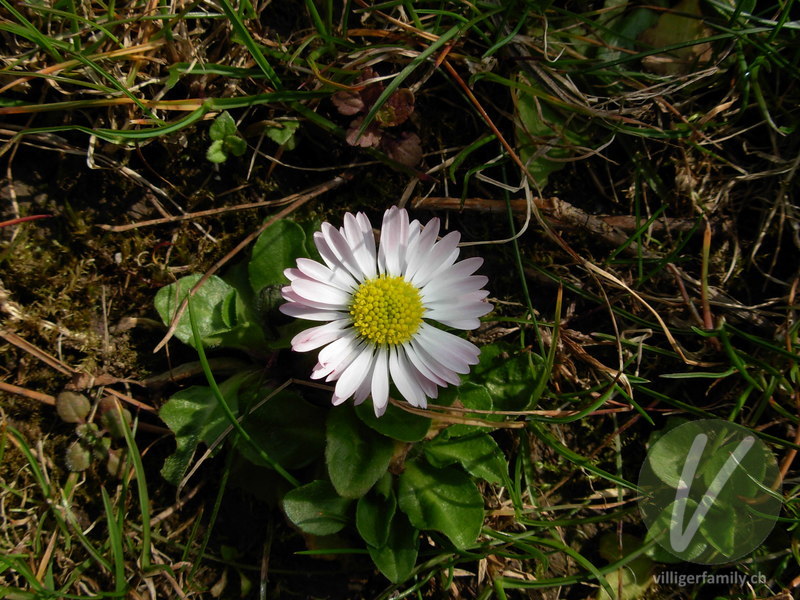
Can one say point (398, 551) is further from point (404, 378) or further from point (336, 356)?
point (336, 356)

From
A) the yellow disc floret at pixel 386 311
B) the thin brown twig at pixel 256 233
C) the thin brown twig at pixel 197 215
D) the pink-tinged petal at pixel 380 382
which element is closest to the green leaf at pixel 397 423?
the pink-tinged petal at pixel 380 382

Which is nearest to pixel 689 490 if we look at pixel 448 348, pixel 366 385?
pixel 448 348

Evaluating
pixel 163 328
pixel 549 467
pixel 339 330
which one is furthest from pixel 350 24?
pixel 549 467

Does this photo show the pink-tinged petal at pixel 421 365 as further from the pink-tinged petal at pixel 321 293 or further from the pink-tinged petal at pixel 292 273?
the pink-tinged petal at pixel 292 273

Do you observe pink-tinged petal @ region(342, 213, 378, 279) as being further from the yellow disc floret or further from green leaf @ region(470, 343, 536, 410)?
green leaf @ region(470, 343, 536, 410)

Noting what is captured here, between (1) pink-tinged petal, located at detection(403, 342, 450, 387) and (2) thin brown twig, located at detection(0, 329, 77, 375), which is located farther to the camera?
(2) thin brown twig, located at detection(0, 329, 77, 375)

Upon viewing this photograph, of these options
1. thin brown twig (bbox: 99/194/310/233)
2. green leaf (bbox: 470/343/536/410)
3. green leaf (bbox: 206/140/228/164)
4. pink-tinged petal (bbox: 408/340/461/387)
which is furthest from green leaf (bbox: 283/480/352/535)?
green leaf (bbox: 206/140/228/164)
